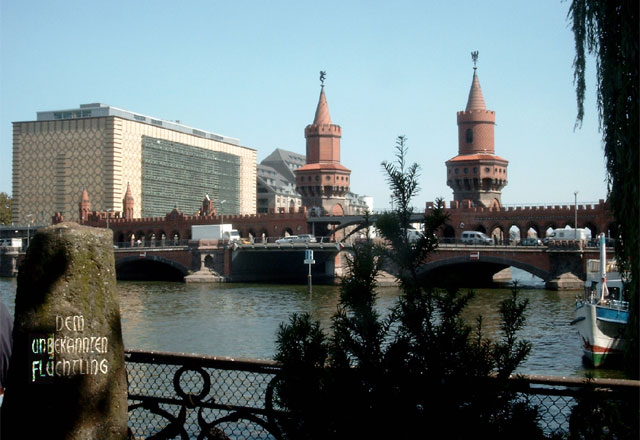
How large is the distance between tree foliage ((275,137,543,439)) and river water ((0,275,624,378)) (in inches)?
373

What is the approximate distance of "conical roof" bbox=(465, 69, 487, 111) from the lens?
7394 cm

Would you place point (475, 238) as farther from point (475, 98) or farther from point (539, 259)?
point (475, 98)

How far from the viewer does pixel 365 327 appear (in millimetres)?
4371

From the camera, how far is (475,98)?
74125 millimetres

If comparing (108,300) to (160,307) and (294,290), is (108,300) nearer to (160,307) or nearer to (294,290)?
(160,307)

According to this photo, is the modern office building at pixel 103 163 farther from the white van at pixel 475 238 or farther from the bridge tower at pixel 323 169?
the white van at pixel 475 238

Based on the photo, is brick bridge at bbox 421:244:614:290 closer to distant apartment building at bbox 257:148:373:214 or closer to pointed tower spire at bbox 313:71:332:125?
pointed tower spire at bbox 313:71:332:125

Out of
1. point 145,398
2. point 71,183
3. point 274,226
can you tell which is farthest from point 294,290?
point 71,183

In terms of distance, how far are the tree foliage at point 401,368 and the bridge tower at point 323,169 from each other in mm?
74903

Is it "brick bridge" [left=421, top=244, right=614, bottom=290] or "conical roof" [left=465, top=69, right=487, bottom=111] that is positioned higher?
"conical roof" [left=465, top=69, right=487, bottom=111]

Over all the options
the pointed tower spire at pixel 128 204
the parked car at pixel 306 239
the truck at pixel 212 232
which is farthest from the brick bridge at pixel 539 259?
the pointed tower spire at pixel 128 204

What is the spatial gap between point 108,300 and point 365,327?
1.68 m

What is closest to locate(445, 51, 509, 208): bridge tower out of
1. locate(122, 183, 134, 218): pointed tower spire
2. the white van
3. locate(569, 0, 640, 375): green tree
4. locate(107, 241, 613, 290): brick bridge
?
the white van

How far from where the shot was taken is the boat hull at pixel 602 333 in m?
21.9
